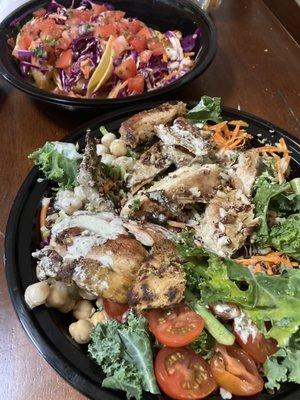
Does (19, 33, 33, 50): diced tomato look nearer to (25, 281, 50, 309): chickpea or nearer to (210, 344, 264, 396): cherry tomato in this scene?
(25, 281, 50, 309): chickpea

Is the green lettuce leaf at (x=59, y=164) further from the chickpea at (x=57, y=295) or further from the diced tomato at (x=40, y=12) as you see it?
the diced tomato at (x=40, y=12)

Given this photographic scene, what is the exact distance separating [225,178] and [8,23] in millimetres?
1519

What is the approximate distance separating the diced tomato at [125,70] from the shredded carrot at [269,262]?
1189mm

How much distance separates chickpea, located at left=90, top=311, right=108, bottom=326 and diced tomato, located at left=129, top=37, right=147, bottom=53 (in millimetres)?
1448

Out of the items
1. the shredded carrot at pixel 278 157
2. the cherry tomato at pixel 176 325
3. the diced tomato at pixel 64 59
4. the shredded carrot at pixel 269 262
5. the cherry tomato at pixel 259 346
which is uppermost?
the diced tomato at pixel 64 59

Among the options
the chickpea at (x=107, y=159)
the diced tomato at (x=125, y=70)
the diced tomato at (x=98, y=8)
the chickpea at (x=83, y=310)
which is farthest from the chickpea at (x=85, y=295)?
the diced tomato at (x=98, y=8)

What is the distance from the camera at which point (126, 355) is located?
119cm

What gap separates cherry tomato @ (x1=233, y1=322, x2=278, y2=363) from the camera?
1196 mm

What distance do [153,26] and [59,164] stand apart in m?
1.31

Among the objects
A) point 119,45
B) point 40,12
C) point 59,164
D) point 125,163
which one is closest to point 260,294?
point 125,163

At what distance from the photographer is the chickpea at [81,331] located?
1.26 meters

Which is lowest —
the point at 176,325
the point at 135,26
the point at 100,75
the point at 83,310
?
the point at 83,310

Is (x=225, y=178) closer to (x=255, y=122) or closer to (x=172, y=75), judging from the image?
(x=255, y=122)

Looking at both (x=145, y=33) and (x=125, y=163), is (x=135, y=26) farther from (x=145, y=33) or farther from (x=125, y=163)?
(x=125, y=163)
